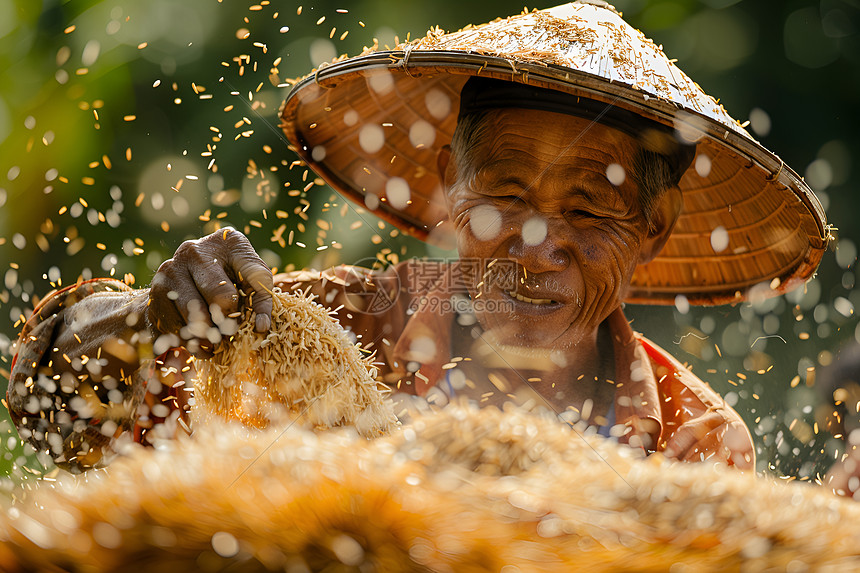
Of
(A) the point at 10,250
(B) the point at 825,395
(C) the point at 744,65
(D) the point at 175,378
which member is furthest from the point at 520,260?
(A) the point at 10,250

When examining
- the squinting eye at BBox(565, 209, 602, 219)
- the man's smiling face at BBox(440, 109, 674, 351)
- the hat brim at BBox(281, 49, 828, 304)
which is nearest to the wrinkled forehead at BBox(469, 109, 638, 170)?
the man's smiling face at BBox(440, 109, 674, 351)

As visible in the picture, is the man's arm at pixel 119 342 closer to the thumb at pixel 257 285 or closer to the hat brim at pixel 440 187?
the thumb at pixel 257 285

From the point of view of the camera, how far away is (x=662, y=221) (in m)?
2.11

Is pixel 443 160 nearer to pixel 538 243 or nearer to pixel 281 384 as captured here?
pixel 538 243

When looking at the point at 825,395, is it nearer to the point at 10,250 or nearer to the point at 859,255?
the point at 859,255

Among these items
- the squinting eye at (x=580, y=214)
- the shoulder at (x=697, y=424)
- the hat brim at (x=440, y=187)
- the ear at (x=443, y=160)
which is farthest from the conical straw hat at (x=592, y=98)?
the shoulder at (x=697, y=424)

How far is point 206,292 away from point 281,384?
9.5 inches

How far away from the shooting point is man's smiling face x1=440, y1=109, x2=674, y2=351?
1802mm

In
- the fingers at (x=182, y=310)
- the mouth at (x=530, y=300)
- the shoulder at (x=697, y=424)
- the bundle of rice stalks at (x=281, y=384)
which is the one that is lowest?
the shoulder at (x=697, y=424)

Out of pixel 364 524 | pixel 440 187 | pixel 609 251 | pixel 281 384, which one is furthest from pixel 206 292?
pixel 440 187

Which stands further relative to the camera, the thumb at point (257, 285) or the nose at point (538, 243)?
the nose at point (538, 243)

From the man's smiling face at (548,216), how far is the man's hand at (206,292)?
2.47 feet

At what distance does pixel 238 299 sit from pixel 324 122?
109 cm

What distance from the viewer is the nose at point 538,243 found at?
1.80m
